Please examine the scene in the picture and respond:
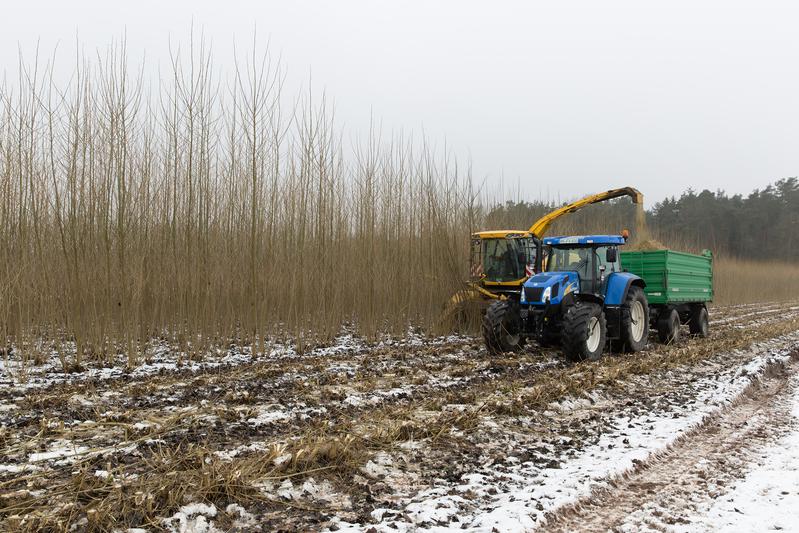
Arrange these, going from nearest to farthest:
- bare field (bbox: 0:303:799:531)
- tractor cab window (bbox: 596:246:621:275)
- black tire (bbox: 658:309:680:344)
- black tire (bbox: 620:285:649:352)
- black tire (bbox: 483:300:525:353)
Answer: bare field (bbox: 0:303:799:531) → black tire (bbox: 483:300:525:353) → black tire (bbox: 620:285:649:352) → tractor cab window (bbox: 596:246:621:275) → black tire (bbox: 658:309:680:344)

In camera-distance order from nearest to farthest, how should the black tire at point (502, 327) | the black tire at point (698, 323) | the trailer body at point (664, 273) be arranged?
1. the black tire at point (502, 327)
2. the trailer body at point (664, 273)
3. the black tire at point (698, 323)

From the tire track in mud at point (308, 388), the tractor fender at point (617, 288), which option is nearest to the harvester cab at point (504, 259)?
the tractor fender at point (617, 288)

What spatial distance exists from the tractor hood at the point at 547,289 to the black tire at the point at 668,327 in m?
3.02

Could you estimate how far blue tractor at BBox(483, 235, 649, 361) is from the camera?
7.73 m

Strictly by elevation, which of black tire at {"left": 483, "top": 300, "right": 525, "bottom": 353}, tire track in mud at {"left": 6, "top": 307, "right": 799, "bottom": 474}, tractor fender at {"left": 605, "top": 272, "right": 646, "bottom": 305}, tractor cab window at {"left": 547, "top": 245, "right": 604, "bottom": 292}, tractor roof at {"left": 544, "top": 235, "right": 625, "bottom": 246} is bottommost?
tire track in mud at {"left": 6, "top": 307, "right": 799, "bottom": 474}

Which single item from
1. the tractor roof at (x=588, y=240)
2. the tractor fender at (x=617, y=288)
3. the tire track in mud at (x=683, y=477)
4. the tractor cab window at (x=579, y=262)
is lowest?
the tire track in mud at (x=683, y=477)

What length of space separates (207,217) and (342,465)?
17.0ft

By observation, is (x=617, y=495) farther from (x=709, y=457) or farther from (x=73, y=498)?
(x=73, y=498)

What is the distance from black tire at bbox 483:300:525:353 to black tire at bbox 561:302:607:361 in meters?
0.74

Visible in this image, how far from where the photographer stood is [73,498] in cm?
286

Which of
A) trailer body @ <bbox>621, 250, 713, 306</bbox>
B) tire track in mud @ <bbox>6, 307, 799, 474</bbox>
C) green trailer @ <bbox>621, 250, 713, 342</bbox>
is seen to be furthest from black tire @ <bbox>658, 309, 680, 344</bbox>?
tire track in mud @ <bbox>6, 307, 799, 474</bbox>

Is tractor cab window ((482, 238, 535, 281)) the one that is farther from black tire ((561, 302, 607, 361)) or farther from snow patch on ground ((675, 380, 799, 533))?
snow patch on ground ((675, 380, 799, 533))

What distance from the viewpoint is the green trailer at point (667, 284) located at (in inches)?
389

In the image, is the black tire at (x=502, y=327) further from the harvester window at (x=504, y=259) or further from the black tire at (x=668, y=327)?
the black tire at (x=668, y=327)
